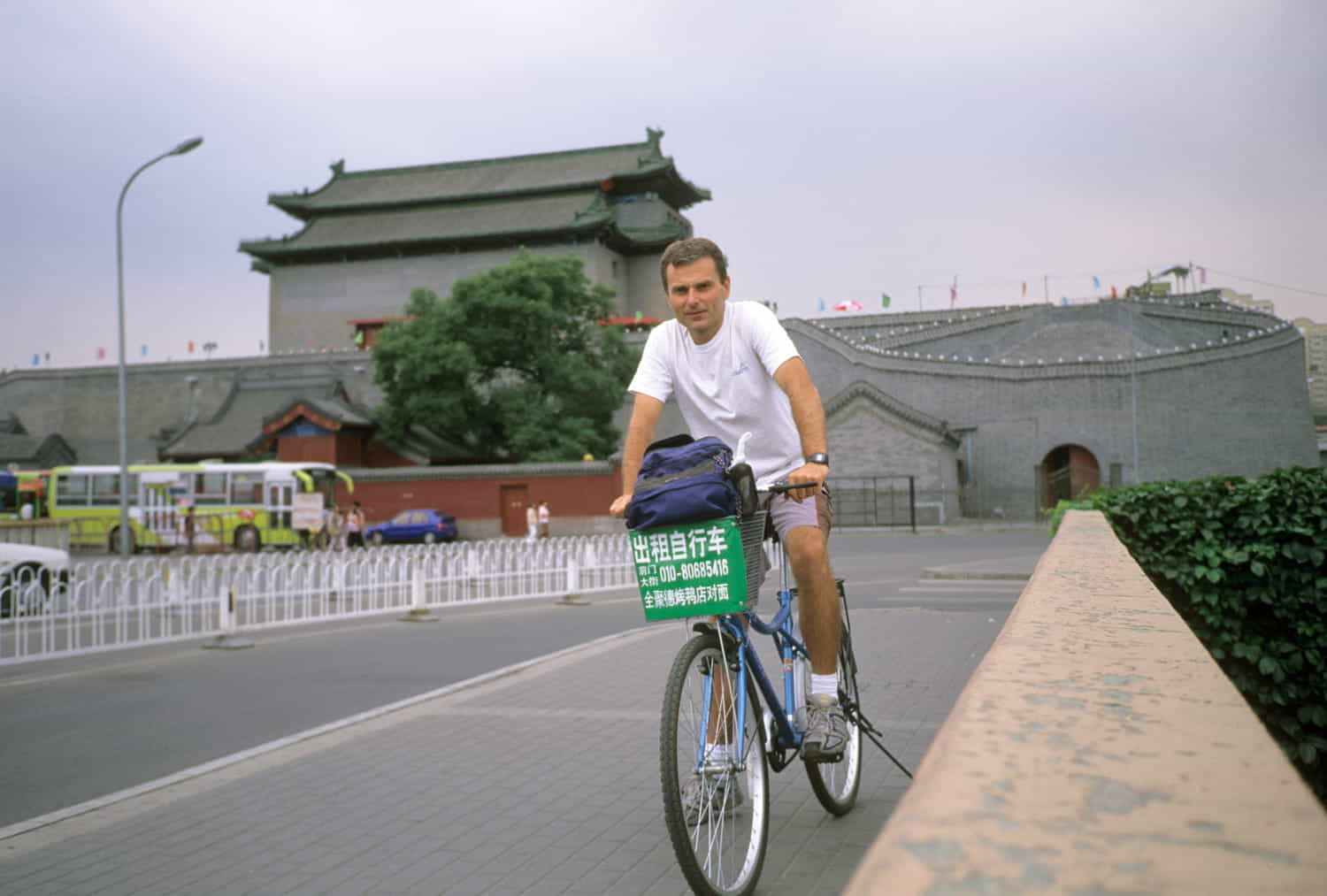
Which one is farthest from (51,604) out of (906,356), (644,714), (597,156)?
(597,156)

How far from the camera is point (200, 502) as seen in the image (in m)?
32.8

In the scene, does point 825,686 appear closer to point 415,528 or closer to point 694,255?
point 694,255

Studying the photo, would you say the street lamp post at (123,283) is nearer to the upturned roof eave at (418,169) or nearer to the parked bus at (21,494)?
the parked bus at (21,494)

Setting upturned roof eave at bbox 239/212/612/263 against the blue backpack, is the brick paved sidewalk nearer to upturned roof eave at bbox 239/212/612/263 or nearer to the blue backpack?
the blue backpack

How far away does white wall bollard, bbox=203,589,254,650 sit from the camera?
10.6m

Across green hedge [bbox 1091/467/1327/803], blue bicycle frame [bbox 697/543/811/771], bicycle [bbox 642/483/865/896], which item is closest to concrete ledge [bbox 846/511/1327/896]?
bicycle [bbox 642/483/865/896]

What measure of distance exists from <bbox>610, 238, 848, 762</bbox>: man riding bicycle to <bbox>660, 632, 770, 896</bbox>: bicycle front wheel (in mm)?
437

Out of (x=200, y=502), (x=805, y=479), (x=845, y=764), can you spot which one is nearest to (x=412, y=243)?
(x=200, y=502)

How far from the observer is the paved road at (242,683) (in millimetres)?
5691

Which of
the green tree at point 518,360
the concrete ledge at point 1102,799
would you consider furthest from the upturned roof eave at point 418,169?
the concrete ledge at point 1102,799

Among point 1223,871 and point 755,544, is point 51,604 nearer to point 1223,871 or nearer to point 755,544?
point 755,544

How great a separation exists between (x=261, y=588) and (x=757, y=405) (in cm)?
1412

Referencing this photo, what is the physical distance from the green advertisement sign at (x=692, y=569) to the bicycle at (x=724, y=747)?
37 millimetres

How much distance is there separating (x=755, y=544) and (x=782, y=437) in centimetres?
51
